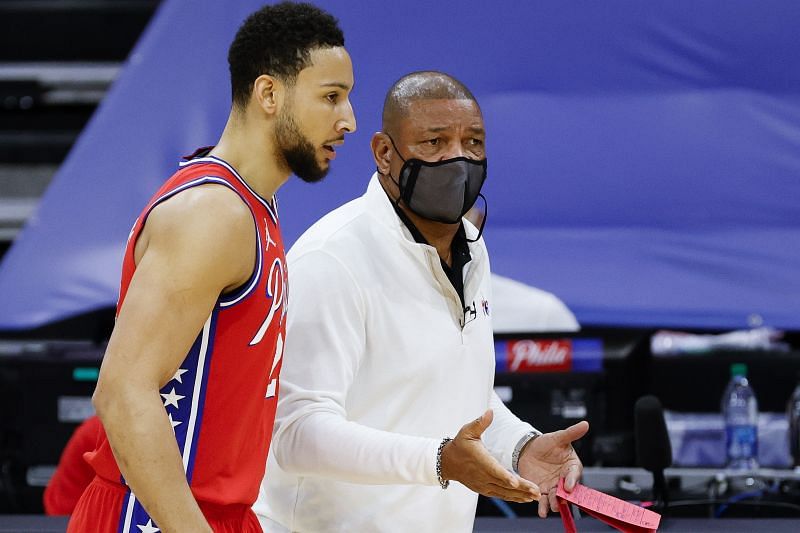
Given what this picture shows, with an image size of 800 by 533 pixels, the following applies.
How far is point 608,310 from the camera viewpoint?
156 inches

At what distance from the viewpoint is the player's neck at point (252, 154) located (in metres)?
1.79

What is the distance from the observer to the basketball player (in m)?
→ 1.56

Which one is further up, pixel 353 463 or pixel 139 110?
pixel 139 110

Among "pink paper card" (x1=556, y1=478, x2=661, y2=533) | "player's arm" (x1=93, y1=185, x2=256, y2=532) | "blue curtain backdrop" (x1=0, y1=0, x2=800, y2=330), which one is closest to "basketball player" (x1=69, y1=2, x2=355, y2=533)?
"player's arm" (x1=93, y1=185, x2=256, y2=532)

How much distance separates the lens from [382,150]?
224cm

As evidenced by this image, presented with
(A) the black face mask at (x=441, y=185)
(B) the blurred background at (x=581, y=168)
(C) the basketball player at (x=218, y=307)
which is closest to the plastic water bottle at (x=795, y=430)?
(B) the blurred background at (x=581, y=168)

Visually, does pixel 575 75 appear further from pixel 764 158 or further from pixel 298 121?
pixel 298 121

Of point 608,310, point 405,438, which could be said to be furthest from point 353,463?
point 608,310

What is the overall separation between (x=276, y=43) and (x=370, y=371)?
58 centimetres

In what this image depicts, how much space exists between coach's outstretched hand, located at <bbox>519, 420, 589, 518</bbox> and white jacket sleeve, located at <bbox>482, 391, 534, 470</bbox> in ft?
0.15

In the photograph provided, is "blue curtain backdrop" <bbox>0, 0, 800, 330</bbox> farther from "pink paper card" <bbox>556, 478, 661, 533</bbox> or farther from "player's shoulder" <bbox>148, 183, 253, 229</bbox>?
"player's shoulder" <bbox>148, 183, 253, 229</bbox>

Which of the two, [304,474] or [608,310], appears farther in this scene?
[608,310]

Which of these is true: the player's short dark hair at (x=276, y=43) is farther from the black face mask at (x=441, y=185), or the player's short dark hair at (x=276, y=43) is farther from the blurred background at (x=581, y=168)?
the blurred background at (x=581, y=168)

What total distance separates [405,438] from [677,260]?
243cm
